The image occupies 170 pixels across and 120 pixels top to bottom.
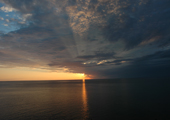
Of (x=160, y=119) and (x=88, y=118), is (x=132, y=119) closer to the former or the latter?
(x=160, y=119)

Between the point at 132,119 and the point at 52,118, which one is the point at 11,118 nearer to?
the point at 52,118

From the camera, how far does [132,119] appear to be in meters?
31.4

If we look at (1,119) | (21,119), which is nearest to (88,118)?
(21,119)

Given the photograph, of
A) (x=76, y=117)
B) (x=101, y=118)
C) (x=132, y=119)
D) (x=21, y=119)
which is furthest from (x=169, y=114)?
(x=21, y=119)

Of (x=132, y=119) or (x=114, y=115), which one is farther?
(x=114, y=115)

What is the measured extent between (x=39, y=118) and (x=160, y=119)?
36.1 metres

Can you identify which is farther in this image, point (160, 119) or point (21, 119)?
point (21, 119)

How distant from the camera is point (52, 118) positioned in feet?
110

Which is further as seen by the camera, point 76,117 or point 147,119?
point 76,117

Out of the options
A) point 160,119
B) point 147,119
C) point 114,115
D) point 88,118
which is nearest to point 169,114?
point 160,119

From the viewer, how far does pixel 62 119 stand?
32.6 m

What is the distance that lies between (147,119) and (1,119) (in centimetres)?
4439

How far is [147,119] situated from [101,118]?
1321 cm

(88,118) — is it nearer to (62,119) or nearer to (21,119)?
A: (62,119)
